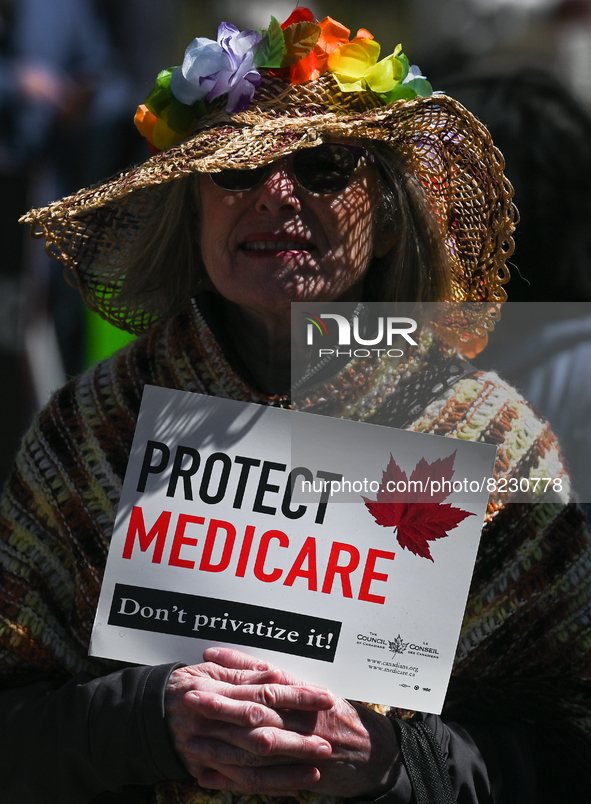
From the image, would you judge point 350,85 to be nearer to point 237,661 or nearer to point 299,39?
point 299,39

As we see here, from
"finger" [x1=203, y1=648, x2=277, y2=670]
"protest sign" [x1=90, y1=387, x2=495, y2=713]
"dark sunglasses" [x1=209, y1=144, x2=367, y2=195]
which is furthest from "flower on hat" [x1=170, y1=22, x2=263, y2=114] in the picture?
"finger" [x1=203, y1=648, x2=277, y2=670]

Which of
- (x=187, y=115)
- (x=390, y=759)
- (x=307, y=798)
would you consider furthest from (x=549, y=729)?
(x=187, y=115)

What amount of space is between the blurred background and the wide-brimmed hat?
0.94m

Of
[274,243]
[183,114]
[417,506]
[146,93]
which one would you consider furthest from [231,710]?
[146,93]

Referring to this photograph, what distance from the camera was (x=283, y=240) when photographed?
1730 mm

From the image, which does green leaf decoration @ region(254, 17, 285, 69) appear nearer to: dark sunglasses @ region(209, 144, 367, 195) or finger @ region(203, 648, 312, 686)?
dark sunglasses @ region(209, 144, 367, 195)

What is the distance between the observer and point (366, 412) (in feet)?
5.90

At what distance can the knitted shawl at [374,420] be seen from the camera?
67.8 inches

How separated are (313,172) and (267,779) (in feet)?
3.72

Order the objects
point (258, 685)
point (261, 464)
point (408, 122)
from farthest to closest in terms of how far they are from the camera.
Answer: point (408, 122) < point (261, 464) < point (258, 685)

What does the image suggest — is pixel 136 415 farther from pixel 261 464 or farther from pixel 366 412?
pixel 366 412

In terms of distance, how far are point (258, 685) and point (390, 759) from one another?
0.29m

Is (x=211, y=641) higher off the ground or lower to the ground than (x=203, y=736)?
higher

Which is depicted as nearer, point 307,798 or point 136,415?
point 307,798
